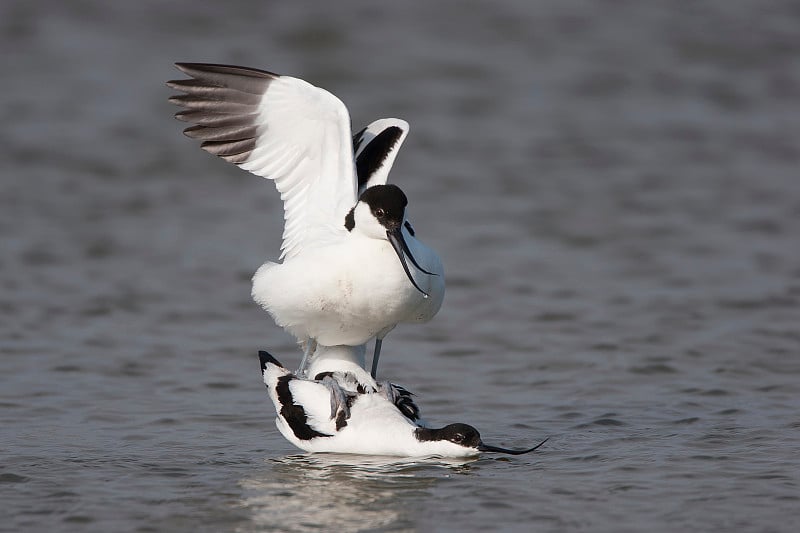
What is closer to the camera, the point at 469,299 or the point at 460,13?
the point at 469,299

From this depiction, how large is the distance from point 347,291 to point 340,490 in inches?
45.5

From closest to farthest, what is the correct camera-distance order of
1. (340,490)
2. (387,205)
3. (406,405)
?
(340,490), (387,205), (406,405)

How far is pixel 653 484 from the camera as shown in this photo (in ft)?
19.6

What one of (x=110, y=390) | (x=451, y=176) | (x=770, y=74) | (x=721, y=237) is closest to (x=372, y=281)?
(x=110, y=390)

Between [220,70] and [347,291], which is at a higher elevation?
[220,70]

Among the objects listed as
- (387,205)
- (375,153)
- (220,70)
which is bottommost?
(387,205)

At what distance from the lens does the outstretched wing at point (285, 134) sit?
24.0 ft

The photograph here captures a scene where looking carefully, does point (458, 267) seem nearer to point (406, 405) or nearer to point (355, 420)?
point (406, 405)

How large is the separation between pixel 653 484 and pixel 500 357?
2776mm

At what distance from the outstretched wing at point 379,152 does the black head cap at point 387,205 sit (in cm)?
80

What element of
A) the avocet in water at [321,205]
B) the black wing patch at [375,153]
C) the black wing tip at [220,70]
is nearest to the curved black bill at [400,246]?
the avocet in water at [321,205]

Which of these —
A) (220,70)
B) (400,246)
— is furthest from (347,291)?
(220,70)

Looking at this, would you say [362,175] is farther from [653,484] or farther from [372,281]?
[653,484]

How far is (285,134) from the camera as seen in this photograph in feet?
24.6
